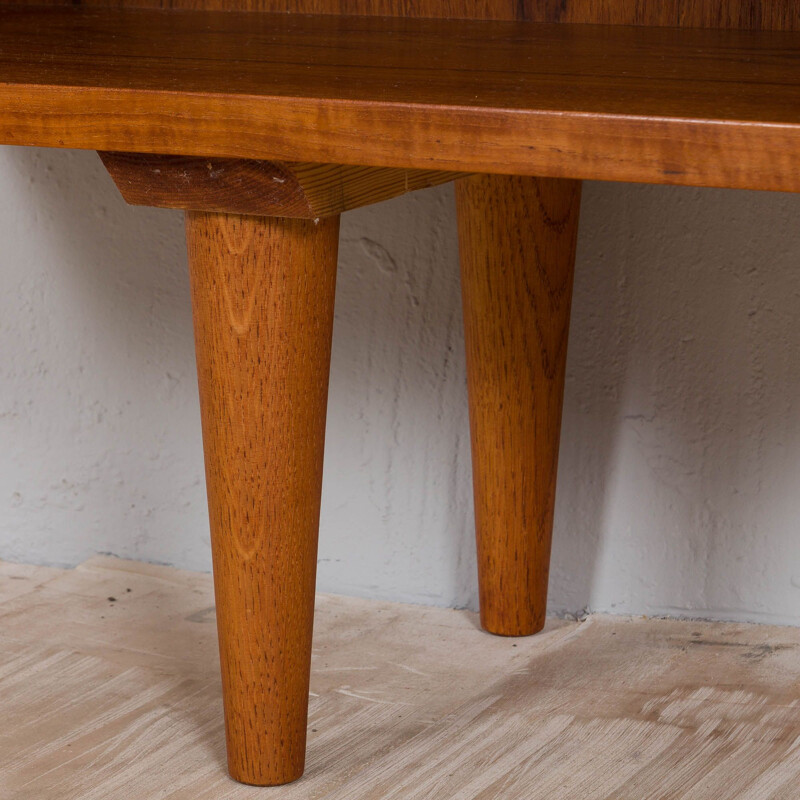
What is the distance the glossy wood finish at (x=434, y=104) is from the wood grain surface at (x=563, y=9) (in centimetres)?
11

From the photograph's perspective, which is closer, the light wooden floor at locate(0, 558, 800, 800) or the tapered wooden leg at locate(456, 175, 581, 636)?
the light wooden floor at locate(0, 558, 800, 800)

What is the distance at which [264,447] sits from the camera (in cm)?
69

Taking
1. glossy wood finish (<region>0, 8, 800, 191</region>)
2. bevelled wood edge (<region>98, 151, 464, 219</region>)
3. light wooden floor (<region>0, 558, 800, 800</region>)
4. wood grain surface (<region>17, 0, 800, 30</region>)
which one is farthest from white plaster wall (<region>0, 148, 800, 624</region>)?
bevelled wood edge (<region>98, 151, 464, 219</region>)

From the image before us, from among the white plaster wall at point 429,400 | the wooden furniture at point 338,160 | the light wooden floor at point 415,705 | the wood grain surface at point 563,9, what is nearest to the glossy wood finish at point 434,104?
the wooden furniture at point 338,160

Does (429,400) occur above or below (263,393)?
below

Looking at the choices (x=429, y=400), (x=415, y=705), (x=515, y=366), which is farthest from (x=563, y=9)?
(x=415, y=705)

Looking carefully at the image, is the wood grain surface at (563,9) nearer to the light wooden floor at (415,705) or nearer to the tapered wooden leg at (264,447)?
the tapered wooden leg at (264,447)

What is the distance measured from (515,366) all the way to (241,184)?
41cm

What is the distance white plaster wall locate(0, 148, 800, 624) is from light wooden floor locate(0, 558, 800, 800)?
0.07 m

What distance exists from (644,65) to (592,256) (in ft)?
1.36

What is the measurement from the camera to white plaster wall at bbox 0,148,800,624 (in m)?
1.04

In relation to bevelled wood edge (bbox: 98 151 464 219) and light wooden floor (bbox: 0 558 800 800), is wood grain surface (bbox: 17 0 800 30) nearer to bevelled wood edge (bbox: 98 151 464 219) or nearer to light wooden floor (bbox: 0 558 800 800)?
bevelled wood edge (bbox: 98 151 464 219)

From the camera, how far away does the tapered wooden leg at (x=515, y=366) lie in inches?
36.9

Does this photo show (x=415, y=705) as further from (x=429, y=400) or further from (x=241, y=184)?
(x=241, y=184)
